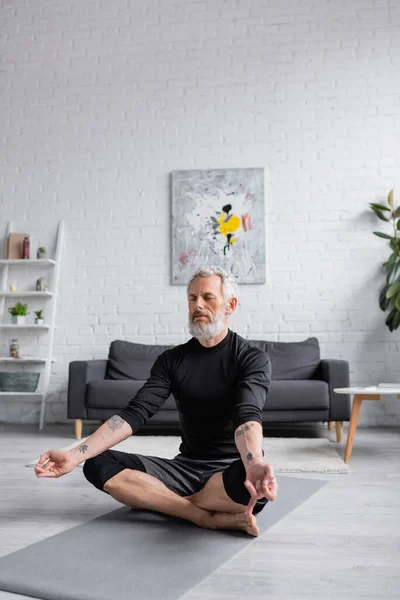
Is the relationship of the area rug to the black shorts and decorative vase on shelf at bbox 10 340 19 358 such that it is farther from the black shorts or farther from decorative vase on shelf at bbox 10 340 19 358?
decorative vase on shelf at bbox 10 340 19 358

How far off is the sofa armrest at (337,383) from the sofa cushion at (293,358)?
0.99ft

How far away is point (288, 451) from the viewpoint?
3.83 meters

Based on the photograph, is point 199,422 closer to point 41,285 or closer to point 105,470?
point 105,470

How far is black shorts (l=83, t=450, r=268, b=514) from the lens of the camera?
216cm

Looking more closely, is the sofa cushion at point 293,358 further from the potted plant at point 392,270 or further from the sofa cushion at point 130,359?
the sofa cushion at point 130,359

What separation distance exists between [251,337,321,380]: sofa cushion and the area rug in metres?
0.62

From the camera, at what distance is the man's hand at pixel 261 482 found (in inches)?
64.3

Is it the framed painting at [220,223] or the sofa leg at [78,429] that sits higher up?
the framed painting at [220,223]

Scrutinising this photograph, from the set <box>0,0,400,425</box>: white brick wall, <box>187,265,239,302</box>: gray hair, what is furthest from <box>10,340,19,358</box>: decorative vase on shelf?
<box>187,265,239,302</box>: gray hair

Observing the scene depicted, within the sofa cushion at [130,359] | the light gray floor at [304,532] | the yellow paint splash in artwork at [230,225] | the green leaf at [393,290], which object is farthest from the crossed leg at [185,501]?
the yellow paint splash in artwork at [230,225]

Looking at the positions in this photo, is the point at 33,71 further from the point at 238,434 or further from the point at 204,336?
the point at 238,434

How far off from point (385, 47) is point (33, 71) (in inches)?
125

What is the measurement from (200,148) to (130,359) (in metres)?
1.97

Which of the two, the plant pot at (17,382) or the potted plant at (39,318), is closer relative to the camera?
the plant pot at (17,382)
